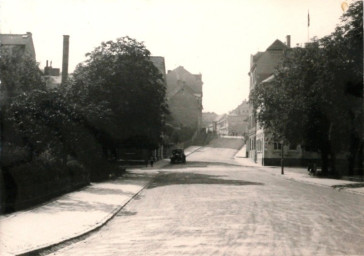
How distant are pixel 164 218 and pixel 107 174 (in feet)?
51.6

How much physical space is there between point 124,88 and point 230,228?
69.7ft

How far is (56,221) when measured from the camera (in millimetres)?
11250

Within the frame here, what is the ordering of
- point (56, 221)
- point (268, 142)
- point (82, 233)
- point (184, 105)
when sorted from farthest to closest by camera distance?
point (184, 105) → point (268, 142) → point (56, 221) → point (82, 233)

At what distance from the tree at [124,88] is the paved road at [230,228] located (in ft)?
46.6

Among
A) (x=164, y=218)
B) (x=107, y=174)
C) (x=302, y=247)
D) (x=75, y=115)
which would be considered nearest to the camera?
(x=302, y=247)

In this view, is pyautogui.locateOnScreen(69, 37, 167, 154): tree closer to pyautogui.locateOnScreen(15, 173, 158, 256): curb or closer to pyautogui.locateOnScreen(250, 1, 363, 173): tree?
pyautogui.locateOnScreen(250, 1, 363, 173): tree

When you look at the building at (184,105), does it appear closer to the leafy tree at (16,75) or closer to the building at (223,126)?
the building at (223,126)

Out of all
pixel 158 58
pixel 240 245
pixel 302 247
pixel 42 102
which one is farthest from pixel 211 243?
pixel 158 58

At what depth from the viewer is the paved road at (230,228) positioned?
27.8 ft

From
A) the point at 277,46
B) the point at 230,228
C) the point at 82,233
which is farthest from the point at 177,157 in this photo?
the point at 82,233

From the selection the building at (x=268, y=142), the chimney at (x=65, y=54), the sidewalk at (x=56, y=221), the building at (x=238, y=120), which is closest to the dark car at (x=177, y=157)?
the building at (x=268, y=142)

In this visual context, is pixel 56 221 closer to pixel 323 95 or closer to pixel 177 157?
pixel 323 95

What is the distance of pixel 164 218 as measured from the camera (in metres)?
12.3

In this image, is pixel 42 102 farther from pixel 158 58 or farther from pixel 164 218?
pixel 158 58
